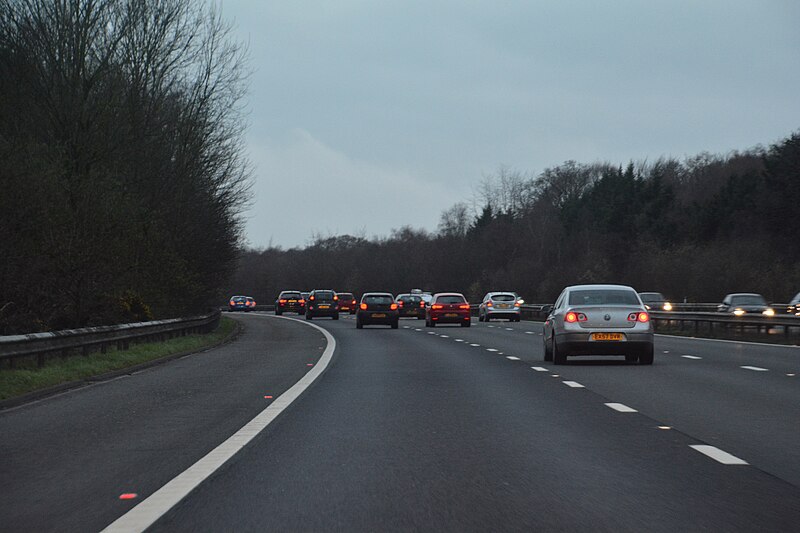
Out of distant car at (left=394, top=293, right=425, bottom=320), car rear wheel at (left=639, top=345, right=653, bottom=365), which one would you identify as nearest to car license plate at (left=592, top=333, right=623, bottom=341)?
car rear wheel at (left=639, top=345, right=653, bottom=365)

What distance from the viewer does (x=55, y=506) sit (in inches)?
265

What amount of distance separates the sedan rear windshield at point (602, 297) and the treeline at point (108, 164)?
30.8ft

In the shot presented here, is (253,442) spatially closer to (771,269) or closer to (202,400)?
(202,400)

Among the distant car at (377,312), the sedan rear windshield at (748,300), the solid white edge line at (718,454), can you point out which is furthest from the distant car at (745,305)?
the solid white edge line at (718,454)

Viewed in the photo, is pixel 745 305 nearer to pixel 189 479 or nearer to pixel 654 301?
pixel 654 301

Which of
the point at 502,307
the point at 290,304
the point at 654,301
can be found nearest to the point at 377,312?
the point at 502,307

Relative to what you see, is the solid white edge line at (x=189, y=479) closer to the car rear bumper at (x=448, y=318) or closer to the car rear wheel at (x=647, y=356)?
the car rear wheel at (x=647, y=356)

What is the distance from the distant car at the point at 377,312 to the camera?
45.8 meters

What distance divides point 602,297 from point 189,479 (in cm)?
1480

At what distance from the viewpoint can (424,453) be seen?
9.09 m

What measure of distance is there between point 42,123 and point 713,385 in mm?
20512

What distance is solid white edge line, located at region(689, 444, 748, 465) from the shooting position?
8562 millimetres

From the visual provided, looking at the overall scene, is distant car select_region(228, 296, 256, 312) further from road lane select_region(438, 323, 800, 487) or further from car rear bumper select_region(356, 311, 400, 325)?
road lane select_region(438, 323, 800, 487)

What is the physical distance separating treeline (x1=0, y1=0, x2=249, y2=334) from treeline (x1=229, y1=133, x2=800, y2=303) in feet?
51.0
